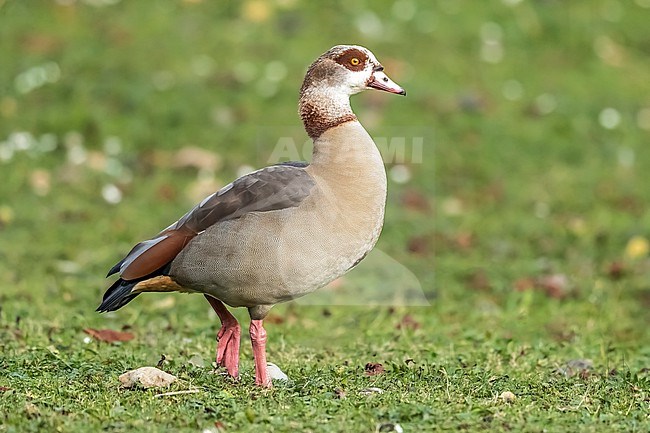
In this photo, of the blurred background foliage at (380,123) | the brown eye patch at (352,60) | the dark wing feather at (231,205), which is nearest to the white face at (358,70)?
the brown eye patch at (352,60)

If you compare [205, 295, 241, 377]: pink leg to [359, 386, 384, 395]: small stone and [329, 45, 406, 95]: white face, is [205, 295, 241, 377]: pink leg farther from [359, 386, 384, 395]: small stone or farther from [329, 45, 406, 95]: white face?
[329, 45, 406, 95]: white face

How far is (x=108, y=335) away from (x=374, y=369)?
1651mm

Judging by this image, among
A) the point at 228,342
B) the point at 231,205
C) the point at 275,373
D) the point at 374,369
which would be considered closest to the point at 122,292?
the point at 228,342

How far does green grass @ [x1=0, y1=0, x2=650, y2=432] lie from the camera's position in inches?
182

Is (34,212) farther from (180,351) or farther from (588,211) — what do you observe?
(588,211)

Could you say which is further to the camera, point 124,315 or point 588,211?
point 588,211

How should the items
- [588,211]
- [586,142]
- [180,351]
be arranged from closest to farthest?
[180,351] < [588,211] < [586,142]

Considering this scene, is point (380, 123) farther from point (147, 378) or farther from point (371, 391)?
point (147, 378)

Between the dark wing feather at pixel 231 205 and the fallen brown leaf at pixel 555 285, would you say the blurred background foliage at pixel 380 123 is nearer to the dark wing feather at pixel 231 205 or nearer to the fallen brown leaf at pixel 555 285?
the fallen brown leaf at pixel 555 285

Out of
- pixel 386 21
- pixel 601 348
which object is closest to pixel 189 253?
pixel 601 348

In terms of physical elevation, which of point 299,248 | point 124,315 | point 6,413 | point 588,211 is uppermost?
point 299,248

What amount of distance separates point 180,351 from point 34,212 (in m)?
3.76

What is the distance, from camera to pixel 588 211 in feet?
32.2

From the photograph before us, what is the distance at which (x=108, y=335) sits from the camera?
6.07 metres
